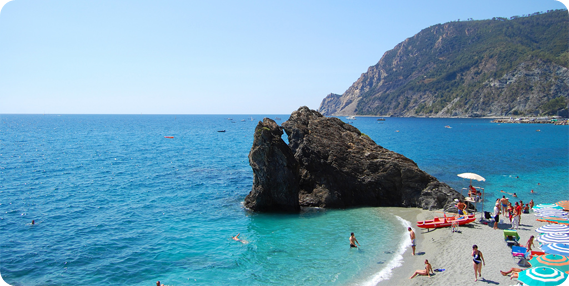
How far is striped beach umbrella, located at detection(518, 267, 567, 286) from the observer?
1184 centimetres

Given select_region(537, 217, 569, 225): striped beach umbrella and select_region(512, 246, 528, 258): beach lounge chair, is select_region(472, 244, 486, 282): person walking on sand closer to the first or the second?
select_region(512, 246, 528, 258): beach lounge chair

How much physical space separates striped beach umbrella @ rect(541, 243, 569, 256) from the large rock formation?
1035cm

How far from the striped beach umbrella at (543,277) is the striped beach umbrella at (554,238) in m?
6.38

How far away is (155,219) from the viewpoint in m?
26.4

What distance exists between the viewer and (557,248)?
15617 mm

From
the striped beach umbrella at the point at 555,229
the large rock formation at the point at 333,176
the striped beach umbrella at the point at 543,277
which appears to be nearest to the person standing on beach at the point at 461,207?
the large rock formation at the point at 333,176

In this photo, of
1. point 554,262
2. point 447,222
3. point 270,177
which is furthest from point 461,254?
point 270,177

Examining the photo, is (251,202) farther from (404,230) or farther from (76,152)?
(76,152)

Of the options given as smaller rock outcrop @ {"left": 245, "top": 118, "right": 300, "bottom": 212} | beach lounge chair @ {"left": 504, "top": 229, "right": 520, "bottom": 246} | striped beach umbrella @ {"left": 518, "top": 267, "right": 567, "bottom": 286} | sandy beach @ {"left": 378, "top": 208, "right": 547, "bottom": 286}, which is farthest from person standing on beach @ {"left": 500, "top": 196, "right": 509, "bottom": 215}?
smaller rock outcrop @ {"left": 245, "top": 118, "right": 300, "bottom": 212}

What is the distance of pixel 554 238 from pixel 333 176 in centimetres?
1580

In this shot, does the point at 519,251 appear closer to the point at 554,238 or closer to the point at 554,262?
the point at 554,238

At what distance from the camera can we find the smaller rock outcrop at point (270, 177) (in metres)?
28.0

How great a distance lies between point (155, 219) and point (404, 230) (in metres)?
19.3

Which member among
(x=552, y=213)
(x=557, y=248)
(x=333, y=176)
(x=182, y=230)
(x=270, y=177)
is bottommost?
(x=182, y=230)
